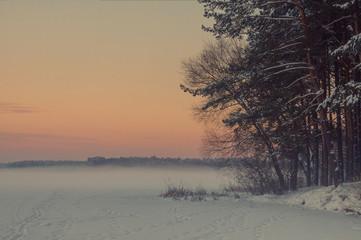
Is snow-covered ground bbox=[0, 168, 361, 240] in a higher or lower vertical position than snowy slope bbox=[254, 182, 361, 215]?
lower

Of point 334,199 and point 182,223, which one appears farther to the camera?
point 334,199

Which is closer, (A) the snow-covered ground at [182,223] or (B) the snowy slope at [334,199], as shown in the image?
(A) the snow-covered ground at [182,223]

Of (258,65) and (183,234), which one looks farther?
(258,65)

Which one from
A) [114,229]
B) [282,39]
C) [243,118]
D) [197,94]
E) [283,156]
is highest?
[282,39]

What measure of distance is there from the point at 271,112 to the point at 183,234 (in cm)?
1171

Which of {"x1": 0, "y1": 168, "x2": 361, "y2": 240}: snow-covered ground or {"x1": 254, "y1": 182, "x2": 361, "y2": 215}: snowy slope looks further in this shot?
{"x1": 254, "y1": 182, "x2": 361, "y2": 215}: snowy slope

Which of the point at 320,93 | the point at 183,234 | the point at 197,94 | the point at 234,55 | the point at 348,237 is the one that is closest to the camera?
the point at 348,237

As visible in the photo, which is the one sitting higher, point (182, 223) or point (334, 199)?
point (334, 199)

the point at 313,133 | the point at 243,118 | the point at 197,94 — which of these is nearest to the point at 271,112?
the point at 243,118

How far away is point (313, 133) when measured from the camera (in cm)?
2336

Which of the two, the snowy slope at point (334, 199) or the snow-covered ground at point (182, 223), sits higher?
the snowy slope at point (334, 199)

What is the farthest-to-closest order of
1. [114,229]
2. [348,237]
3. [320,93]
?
[320,93]
[114,229]
[348,237]

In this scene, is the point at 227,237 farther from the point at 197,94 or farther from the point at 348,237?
the point at 197,94

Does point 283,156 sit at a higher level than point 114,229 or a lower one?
higher
